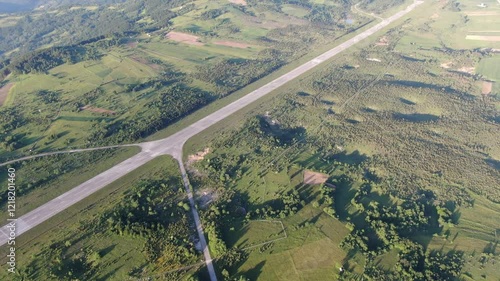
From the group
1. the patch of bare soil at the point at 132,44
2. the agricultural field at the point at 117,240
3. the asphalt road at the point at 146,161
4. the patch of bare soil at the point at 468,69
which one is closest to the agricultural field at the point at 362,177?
the asphalt road at the point at 146,161

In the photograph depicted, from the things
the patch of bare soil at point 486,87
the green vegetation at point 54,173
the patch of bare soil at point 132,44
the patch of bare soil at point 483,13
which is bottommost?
the patch of bare soil at point 486,87

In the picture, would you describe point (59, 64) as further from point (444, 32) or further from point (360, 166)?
point (444, 32)

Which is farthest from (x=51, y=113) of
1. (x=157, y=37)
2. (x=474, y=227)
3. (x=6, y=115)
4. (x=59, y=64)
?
(x=474, y=227)

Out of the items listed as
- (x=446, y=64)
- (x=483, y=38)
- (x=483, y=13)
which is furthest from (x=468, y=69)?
(x=483, y=13)

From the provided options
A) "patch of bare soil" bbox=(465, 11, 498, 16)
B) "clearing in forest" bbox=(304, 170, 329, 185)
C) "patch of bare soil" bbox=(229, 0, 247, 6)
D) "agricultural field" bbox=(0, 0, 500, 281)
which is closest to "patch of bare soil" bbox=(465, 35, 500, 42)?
"agricultural field" bbox=(0, 0, 500, 281)

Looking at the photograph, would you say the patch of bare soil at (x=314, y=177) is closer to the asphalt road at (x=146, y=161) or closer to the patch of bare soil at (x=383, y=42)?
the asphalt road at (x=146, y=161)
